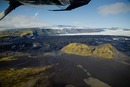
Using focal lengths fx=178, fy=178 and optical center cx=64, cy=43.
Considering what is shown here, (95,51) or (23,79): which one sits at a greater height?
(95,51)

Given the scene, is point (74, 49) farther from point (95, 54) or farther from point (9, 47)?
point (9, 47)

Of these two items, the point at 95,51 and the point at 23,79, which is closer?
the point at 23,79

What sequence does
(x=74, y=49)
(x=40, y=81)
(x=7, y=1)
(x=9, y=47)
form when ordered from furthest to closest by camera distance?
(x=9, y=47) → (x=74, y=49) → (x=40, y=81) → (x=7, y=1)

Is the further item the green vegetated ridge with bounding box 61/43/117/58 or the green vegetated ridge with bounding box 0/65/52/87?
the green vegetated ridge with bounding box 61/43/117/58

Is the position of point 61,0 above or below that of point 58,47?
above

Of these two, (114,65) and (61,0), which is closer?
(61,0)

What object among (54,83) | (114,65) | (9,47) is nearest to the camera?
(54,83)

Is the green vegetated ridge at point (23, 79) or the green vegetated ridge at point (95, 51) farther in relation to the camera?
the green vegetated ridge at point (95, 51)

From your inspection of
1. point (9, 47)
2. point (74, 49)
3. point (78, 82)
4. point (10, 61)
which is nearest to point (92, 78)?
point (78, 82)
